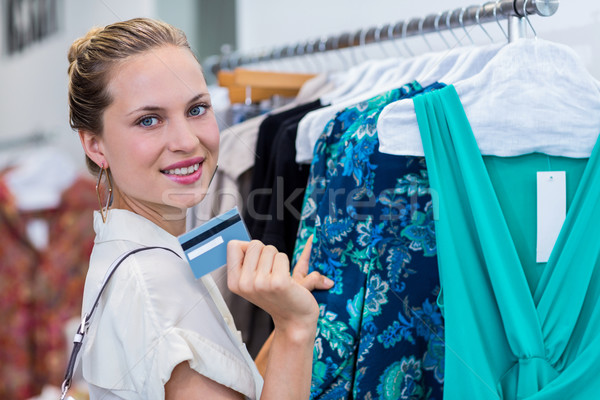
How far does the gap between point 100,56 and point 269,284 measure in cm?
38

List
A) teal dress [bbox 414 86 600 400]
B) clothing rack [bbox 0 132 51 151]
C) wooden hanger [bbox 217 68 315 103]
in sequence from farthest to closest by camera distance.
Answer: clothing rack [bbox 0 132 51 151], wooden hanger [bbox 217 68 315 103], teal dress [bbox 414 86 600 400]

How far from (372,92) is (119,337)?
80 centimetres

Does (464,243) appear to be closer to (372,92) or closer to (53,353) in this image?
(372,92)

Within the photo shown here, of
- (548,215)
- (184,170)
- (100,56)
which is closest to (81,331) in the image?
(184,170)

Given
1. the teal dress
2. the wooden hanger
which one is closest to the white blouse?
the teal dress

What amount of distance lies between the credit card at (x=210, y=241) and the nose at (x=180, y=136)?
0.37 ft

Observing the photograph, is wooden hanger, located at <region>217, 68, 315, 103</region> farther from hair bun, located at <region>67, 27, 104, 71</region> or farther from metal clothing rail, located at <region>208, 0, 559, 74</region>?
hair bun, located at <region>67, 27, 104, 71</region>

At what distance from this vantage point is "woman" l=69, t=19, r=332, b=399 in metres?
0.74

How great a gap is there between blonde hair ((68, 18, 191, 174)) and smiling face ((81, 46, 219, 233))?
0.04 feet

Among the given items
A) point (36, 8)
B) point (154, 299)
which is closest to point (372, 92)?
point (154, 299)

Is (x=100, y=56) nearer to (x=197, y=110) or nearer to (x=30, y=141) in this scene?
(x=197, y=110)

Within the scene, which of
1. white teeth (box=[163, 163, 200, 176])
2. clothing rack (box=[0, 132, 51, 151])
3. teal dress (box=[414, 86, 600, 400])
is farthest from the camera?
clothing rack (box=[0, 132, 51, 151])

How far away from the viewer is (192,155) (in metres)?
0.84

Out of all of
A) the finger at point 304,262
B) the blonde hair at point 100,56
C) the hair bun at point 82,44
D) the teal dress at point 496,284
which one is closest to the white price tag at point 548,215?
the teal dress at point 496,284
